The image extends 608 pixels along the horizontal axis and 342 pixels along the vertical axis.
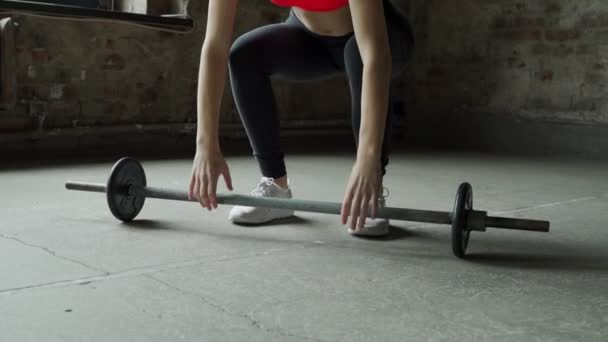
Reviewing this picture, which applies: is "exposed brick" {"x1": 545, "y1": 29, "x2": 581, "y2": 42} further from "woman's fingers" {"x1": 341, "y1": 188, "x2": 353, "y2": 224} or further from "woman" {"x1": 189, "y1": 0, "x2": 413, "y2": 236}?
"woman's fingers" {"x1": 341, "y1": 188, "x2": 353, "y2": 224}

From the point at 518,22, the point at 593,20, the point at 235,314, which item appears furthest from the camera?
the point at 518,22

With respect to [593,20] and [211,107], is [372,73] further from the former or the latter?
[593,20]

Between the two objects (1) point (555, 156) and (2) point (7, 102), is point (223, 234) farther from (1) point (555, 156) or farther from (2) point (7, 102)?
(1) point (555, 156)

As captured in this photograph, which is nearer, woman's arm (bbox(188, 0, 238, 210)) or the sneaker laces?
woman's arm (bbox(188, 0, 238, 210))

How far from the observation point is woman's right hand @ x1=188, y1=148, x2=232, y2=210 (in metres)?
1.71

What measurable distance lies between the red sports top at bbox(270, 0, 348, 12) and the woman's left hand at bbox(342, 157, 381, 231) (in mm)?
639

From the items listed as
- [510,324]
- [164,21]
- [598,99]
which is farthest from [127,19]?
[510,324]

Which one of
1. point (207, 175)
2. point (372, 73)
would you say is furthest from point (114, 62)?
point (372, 73)

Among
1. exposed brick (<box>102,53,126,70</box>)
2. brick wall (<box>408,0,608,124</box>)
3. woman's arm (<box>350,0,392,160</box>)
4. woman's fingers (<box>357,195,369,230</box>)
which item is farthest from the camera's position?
brick wall (<box>408,0,608,124</box>)

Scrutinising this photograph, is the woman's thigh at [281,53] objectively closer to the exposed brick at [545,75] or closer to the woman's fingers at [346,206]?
the woman's fingers at [346,206]

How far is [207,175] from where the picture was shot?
5.64ft

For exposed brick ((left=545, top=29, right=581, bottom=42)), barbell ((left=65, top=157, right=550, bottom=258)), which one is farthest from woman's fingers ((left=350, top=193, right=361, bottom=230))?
exposed brick ((left=545, top=29, right=581, bottom=42))

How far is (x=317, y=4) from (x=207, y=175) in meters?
0.65

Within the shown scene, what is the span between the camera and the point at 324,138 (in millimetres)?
5457
